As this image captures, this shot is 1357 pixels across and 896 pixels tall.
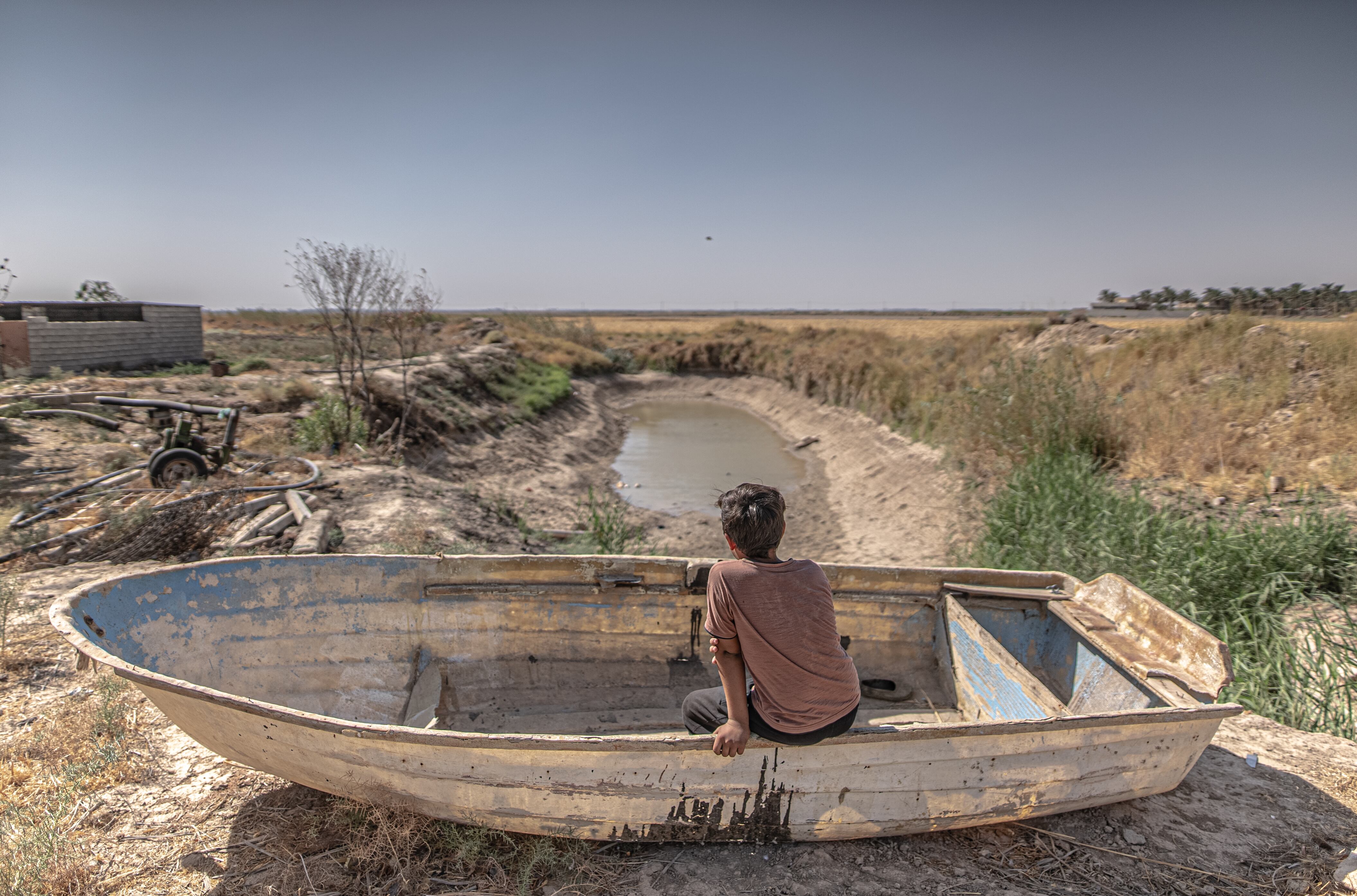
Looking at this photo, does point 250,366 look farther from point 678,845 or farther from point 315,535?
point 678,845

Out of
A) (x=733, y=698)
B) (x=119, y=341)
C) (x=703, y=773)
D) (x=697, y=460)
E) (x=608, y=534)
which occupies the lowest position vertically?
(x=697, y=460)

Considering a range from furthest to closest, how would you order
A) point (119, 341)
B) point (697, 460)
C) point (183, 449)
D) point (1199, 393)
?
point (697, 460) → point (119, 341) → point (1199, 393) → point (183, 449)

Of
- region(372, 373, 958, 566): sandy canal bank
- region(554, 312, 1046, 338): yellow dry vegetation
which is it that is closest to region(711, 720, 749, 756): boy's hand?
region(372, 373, 958, 566): sandy canal bank

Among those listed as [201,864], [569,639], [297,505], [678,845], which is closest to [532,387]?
[297,505]

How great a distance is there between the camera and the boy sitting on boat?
2561 millimetres

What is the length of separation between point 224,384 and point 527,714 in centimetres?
1297

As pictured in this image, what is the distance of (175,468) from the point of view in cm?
772

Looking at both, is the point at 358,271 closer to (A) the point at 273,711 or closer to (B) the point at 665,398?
(A) the point at 273,711

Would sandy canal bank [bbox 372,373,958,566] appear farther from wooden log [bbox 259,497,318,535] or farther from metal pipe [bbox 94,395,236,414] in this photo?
metal pipe [bbox 94,395,236,414]

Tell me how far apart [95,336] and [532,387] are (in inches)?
403

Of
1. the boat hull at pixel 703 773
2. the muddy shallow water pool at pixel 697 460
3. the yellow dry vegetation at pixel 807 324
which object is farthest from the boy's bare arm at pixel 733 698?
the yellow dry vegetation at pixel 807 324

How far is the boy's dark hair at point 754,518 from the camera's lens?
253 centimetres

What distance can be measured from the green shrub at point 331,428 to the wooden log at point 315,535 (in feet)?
10.7

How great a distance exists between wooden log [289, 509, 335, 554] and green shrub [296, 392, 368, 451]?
3.26 meters
